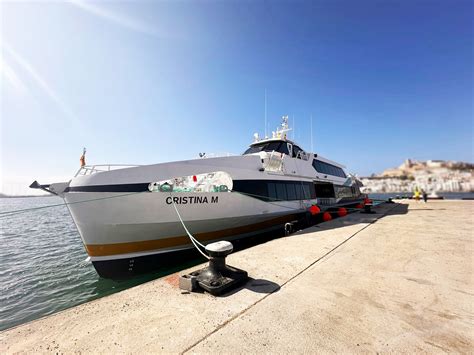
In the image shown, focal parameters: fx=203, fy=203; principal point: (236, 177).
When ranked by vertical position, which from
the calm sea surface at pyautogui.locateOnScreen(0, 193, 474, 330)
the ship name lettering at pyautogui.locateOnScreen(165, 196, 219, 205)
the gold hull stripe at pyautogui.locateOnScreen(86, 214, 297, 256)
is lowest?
the calm sea surface at pyautogui.locateOnScreen(0, 193, 474, 330)

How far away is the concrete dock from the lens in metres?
2.16

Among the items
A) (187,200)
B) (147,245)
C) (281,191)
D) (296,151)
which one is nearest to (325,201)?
(296,151)

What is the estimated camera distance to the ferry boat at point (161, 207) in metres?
5.48

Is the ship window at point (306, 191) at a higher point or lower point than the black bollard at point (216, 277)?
higher

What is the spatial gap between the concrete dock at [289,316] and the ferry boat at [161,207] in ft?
8.41

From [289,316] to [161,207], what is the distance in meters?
4.47

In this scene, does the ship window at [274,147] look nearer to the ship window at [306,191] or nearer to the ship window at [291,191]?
the ship window at [291,191]

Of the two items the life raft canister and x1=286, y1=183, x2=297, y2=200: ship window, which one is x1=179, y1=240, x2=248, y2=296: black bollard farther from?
x1=286, y1=183, x2=297, y2=200: ship window

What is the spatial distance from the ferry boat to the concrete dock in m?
2.56

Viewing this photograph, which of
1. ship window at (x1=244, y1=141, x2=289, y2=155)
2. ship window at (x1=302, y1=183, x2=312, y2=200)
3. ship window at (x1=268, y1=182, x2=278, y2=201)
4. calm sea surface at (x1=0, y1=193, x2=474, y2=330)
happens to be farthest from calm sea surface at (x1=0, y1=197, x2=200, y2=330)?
ship window at (x1=302, y1=183, x2=312, y2=200)

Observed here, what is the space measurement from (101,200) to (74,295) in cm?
335

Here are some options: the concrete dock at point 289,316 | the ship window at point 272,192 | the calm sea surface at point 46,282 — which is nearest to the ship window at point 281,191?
the ship window at point 272,192

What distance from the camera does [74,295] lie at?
6.18m

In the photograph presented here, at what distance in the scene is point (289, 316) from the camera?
2623mm
